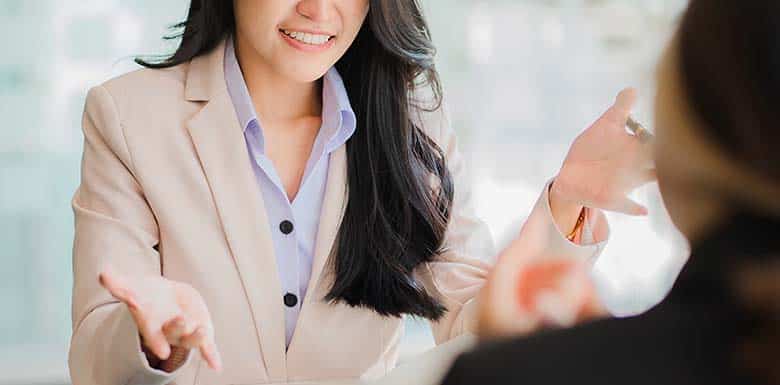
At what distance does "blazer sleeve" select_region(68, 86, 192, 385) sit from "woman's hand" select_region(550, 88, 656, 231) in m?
0.55

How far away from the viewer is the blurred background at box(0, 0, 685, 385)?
10.5 ft

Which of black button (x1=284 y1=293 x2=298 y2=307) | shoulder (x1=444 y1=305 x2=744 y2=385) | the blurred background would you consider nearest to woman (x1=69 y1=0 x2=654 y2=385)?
black button (x1=284 y1=293 x2=298 y2=307)

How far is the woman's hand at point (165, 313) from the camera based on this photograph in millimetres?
1196

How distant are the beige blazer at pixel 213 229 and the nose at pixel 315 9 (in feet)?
0.57

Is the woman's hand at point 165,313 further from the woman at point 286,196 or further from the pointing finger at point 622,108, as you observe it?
the pointing finger at point 622,108

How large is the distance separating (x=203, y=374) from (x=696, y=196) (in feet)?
3.65

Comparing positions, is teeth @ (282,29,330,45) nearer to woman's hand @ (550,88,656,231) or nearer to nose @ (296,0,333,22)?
A: nose @ (296,0,333,22)

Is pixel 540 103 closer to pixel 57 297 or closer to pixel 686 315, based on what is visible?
pixel 57 297

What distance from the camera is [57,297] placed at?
10.8 feet

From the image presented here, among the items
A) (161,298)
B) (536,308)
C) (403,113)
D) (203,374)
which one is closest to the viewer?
(536,308)

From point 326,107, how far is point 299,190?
0.16 m

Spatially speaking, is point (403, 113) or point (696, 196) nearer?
point (696, 196)

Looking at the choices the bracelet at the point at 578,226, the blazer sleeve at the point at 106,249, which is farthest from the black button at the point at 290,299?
the bracelet at the point at 578,226

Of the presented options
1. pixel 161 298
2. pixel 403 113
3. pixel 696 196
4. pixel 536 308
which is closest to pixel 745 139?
pixel 696 196
